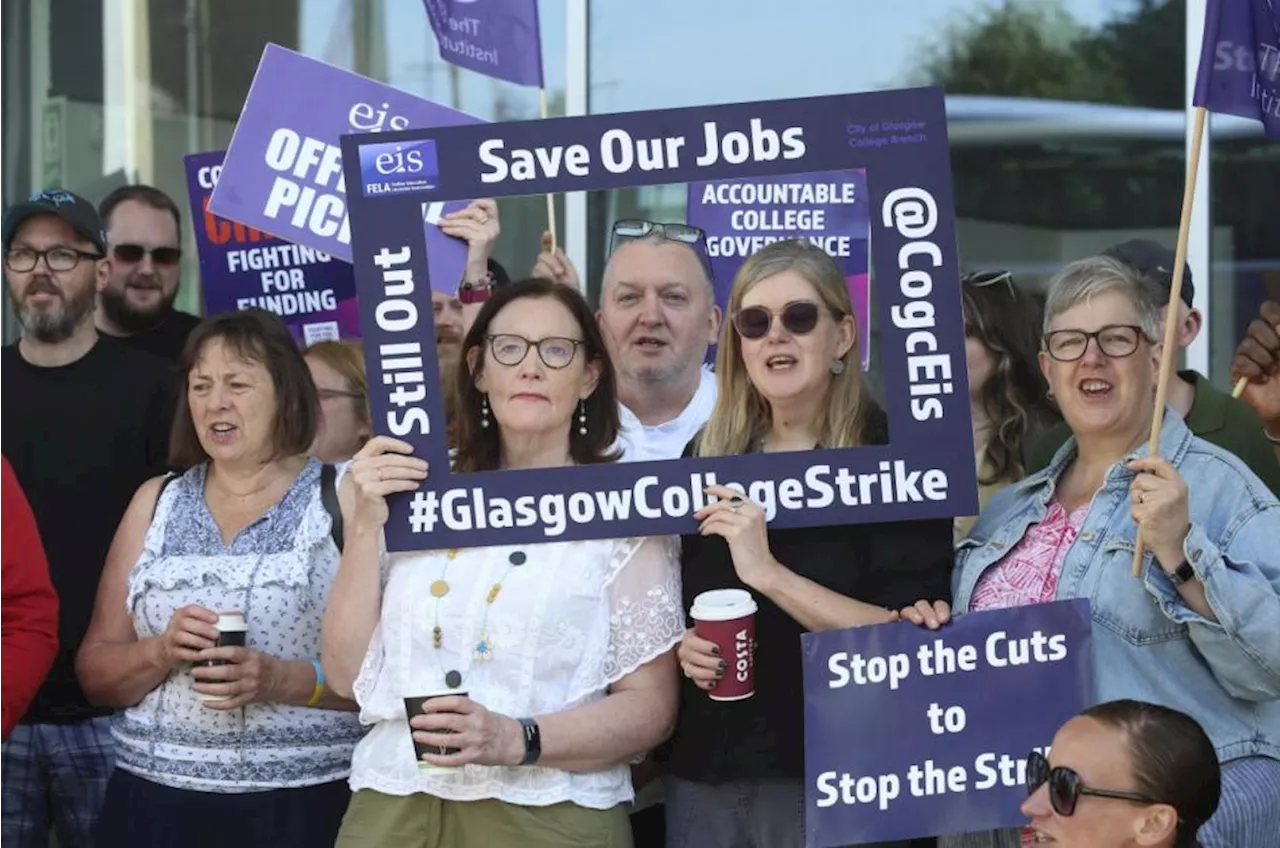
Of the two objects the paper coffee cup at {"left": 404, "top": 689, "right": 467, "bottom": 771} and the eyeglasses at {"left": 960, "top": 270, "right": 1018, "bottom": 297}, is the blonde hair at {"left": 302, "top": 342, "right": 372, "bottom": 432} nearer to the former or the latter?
the eyeglasses at {"left": 960, "top": 270, "right": 1018, "bottom": 297}

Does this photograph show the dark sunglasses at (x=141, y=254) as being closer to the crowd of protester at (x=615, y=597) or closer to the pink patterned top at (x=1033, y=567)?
the crowd of protester at (x=615, y=597)

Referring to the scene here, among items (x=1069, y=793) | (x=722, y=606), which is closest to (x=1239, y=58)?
(x=722, y=606)

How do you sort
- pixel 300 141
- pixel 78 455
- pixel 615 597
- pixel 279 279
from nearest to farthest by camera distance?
pixel 615 597, pixel 300 141, pixel 78 455, pixel 279 279

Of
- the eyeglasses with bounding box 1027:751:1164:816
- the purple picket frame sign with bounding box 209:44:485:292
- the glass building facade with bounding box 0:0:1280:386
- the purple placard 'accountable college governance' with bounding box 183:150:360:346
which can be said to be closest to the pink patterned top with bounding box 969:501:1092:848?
the eyeglasses with bounding box 1027:751:1164:816

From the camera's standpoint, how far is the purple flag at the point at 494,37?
5.70 meters

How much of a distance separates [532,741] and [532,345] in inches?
30.6

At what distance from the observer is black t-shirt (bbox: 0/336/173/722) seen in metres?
5.04

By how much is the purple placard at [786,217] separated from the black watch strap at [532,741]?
1.98 metres

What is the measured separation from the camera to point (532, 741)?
3.62 m

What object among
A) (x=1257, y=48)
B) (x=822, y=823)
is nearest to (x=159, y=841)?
(x=822, y=823)

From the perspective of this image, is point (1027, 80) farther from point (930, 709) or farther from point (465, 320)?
point (930, 709)

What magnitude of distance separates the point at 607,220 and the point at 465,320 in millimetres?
2255

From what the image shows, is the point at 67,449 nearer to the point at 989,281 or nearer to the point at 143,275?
the point at 143,275

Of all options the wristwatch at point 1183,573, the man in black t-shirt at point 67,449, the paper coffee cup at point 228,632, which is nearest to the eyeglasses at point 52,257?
the man in black t-shirt at point 67,449
